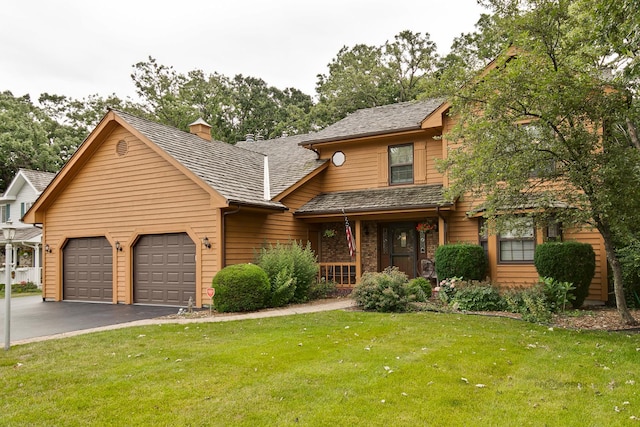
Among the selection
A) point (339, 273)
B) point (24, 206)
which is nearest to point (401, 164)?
point (339, 273)

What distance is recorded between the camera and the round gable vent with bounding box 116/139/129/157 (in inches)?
544

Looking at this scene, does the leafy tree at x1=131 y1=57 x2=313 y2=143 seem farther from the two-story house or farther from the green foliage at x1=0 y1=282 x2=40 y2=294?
the two-story house

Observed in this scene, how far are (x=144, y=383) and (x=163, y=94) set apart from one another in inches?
1137

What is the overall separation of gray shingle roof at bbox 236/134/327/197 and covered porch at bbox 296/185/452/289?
102 centimetres

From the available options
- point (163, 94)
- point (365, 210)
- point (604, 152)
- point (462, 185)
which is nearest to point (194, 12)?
point (365, 210)

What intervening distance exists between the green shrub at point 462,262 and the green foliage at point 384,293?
6.03 feet

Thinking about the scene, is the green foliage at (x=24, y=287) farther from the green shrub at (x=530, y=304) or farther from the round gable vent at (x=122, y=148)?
the green shrub at (x=530, y=304)

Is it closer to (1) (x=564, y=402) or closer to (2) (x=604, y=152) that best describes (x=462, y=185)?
(2) (x=604, y=152)

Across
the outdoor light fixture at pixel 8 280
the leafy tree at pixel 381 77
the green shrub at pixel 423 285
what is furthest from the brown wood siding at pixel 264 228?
the leafy tree at pixel 381 77

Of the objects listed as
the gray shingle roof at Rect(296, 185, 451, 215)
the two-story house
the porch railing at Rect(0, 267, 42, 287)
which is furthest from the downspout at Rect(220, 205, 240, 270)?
the porch railing at Rect(0, 267, 42, 287)

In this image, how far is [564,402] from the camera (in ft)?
14.7

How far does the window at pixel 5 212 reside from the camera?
28467 mm

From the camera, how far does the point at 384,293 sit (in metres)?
10.0

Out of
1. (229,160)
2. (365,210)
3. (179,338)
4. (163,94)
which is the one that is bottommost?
(179,338)
